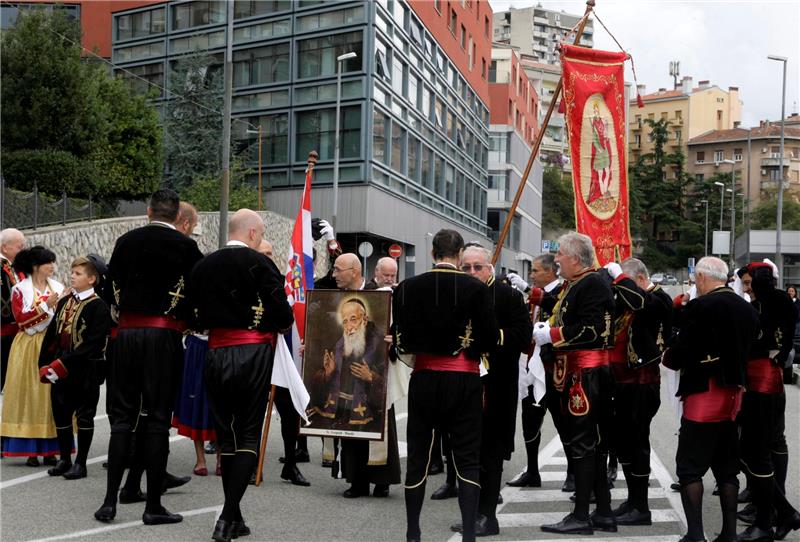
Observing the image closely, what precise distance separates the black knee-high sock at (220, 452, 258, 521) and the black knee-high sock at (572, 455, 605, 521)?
91.7 inches

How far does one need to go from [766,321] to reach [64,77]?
24.4 metres

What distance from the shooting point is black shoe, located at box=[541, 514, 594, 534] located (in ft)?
21.3

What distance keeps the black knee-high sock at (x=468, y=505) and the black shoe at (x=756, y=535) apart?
202 centimetres

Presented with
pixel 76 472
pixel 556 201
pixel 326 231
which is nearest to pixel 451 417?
pixel 76 472

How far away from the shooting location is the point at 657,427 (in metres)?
12.5

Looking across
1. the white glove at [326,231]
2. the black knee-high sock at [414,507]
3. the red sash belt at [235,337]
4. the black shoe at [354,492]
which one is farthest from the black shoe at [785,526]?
the white glove at [326,231]

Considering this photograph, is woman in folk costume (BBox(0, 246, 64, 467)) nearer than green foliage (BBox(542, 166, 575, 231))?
Yes

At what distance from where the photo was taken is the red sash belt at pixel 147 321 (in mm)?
6453

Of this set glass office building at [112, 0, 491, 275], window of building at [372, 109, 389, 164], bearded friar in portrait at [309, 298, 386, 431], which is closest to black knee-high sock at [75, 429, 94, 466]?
bearded friar in portrait at [309, 298, 386, 431]

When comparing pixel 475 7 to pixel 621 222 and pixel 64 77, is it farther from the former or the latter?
pixel 621 222

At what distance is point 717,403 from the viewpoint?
6.17 m

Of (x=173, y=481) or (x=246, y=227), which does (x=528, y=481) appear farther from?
(x=246, y=227)

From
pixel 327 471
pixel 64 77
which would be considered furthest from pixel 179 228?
pixel 64 77

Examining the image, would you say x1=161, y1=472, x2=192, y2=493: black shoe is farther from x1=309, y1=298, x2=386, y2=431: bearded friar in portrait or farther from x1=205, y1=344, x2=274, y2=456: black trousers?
x1=205, y1=344, x2=274, y2=456: black trousers
